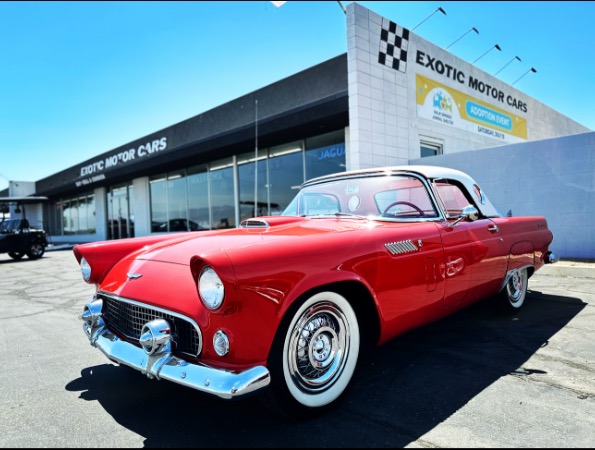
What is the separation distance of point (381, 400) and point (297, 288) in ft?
2.84

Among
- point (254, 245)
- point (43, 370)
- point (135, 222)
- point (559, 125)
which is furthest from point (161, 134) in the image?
point (559, 125)

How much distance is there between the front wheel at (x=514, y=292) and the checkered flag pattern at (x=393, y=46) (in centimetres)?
590

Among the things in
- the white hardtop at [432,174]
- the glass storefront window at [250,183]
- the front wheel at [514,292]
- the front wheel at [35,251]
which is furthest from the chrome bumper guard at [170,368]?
the front wheel at [35,251]

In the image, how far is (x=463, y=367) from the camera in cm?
266

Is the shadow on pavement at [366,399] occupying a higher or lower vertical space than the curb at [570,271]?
lower

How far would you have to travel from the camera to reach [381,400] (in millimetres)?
2209

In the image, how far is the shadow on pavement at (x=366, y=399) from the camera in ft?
6.13

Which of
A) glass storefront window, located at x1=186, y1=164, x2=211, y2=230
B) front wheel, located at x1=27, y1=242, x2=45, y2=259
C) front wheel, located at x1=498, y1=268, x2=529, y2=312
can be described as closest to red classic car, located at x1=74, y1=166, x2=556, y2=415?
front wheel, located at x1=498, y1=268, x2=529, y2=312

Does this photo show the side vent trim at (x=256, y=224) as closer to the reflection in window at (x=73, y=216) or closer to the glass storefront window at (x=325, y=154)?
the glass storefront window at (x=325, y=154)

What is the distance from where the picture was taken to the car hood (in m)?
2.10

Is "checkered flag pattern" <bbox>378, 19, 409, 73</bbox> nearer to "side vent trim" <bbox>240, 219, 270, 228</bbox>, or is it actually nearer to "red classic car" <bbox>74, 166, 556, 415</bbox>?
"red classic car" <bbox>74, 166, 556, 415</bbox>

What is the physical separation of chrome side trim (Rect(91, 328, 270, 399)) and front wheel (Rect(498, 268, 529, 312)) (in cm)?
295

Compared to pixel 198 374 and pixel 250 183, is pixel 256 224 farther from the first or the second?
pixel 250 183

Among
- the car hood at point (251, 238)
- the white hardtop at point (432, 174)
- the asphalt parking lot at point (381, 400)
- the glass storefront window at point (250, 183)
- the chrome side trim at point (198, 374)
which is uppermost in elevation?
the glass storefront window at point (250, 183)
